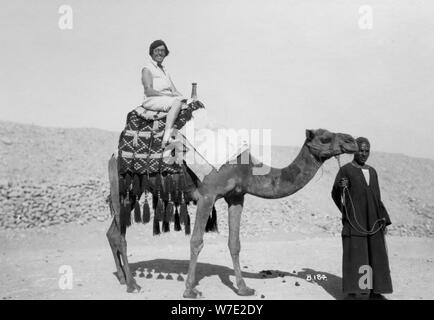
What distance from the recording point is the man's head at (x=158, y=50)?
30.5 ft

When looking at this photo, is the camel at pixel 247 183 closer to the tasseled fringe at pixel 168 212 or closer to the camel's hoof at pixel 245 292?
the camel's hoof at pixel 245 292

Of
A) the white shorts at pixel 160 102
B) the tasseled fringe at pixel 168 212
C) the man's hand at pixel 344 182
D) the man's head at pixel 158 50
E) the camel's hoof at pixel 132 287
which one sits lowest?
the camel's hoof at pixel 132 287

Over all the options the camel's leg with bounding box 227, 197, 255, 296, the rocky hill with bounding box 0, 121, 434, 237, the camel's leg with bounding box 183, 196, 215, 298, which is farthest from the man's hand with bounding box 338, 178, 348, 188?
the rocky hill with bounding box 0, 121, 434, 237

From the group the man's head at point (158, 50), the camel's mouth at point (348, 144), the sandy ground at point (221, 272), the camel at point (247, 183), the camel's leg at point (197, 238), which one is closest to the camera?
the camel's mouth at point (348, 144)

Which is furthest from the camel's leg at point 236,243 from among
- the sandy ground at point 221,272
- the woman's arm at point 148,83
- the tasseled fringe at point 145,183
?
the woman's arm at point 148,83

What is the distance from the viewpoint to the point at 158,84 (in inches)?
365

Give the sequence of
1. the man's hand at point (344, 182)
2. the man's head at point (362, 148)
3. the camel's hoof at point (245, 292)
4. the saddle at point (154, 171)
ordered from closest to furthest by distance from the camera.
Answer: the man's head at point (362, 148) < the man's hand at point (344, 182) < the camel's hoof at point (245, 292) < the saddle at point (154, 171)

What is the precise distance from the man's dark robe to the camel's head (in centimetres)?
60

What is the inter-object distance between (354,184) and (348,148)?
73 cm

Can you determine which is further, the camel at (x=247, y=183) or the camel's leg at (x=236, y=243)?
the camel's leg at (x=236, y=243)

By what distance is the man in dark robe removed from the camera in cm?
821

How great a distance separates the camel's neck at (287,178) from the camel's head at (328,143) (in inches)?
5.4

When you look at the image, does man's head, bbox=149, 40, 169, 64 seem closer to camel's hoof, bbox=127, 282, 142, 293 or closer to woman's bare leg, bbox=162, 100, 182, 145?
woman's bare leg, bbox=162, 100, 182, 145

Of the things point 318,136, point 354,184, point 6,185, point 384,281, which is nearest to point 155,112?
point 318,136
